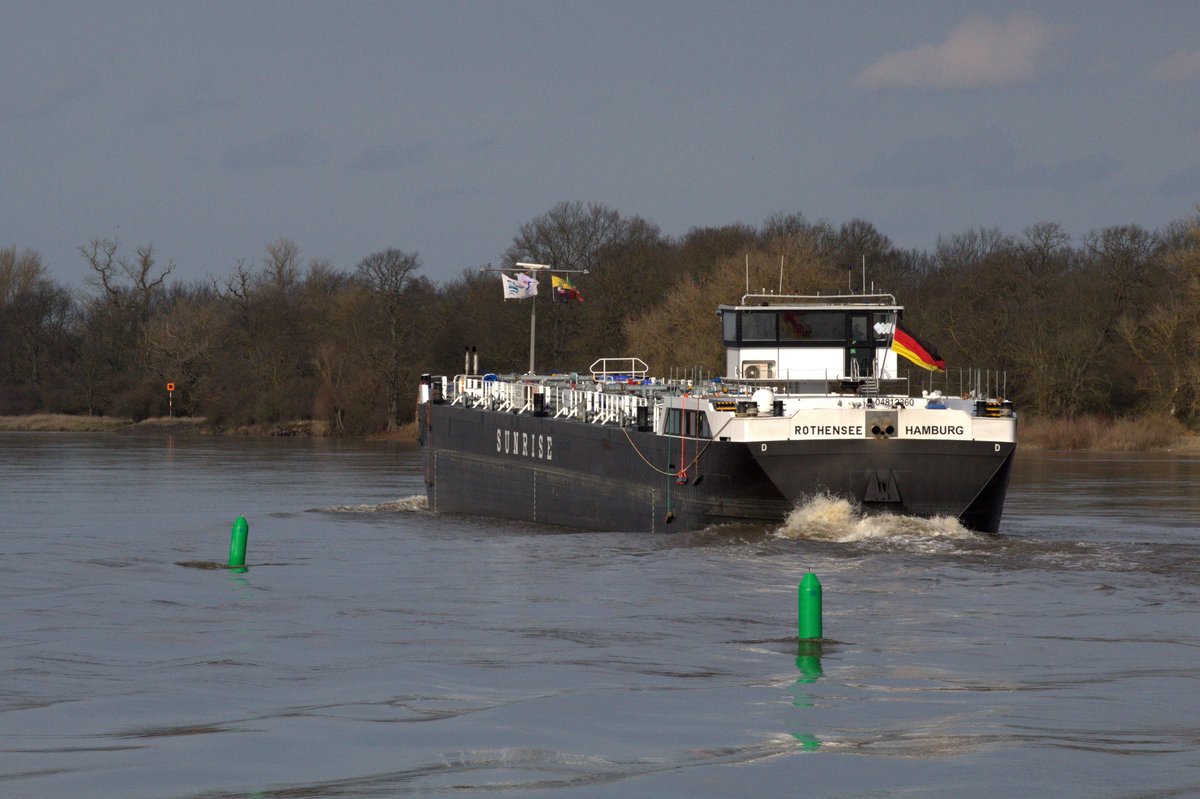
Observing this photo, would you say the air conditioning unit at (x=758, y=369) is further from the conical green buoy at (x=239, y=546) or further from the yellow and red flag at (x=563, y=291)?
the yellow and red flag at (x=563, y=291)

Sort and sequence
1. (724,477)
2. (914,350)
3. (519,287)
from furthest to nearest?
(519,287) < (914,350) < (724,477)

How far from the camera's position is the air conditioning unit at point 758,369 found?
110ft

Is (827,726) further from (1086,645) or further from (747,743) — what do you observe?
(1086,645)

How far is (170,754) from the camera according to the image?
42.5ft

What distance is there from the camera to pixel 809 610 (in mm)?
18172

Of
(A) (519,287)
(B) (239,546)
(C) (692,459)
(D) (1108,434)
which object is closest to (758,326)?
(C) (692,459)

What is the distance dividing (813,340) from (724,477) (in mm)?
6181

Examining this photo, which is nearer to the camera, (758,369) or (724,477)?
(724,477)

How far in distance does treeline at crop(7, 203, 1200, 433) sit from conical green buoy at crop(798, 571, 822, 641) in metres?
49.3

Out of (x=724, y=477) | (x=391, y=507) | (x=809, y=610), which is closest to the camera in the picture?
(x=809, y=610)

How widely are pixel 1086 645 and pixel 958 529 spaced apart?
9.32 metres

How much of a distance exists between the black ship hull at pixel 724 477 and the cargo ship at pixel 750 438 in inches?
1.0

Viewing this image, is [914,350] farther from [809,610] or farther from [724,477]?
[809,610]

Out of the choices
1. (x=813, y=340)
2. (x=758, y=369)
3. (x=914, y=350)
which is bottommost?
(x=758, y=369)
